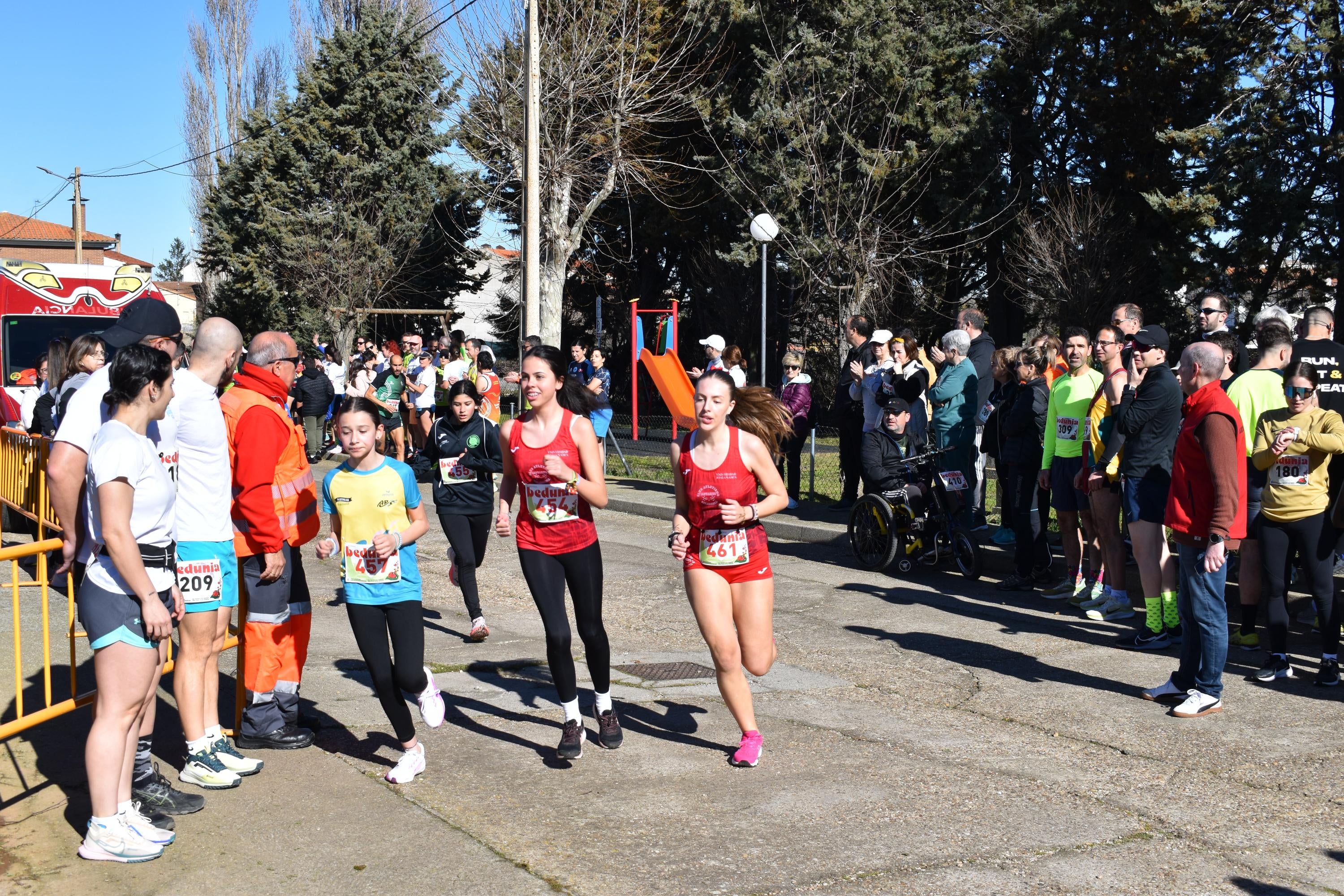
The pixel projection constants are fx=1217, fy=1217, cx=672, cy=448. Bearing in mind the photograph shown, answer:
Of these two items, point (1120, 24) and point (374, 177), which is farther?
point (374, 177)

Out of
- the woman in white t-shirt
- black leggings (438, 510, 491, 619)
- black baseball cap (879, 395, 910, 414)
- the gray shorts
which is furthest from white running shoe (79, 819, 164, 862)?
black baseball cap (879, 395, 910, 414)

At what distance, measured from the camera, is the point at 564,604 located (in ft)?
19.1

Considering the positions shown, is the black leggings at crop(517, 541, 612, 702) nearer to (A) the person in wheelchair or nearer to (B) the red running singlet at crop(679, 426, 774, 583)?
(B) the red running singlet at crop(679, 426, 774, 583)

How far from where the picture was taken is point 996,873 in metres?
4.33

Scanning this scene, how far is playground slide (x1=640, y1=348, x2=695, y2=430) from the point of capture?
16.1 metres

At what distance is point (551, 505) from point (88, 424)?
6.75 ft

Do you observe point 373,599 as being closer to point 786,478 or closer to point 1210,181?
point 786,478

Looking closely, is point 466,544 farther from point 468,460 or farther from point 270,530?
point 270,530

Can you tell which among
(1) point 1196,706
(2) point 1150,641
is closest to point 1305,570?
(2) point 1150,641

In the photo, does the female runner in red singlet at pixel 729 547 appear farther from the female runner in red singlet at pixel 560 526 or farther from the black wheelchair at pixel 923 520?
the black wheelchair at pixel 923 520

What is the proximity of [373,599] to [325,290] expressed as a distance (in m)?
36.6

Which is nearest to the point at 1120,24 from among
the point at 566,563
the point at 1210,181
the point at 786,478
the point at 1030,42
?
the point at 1030,42

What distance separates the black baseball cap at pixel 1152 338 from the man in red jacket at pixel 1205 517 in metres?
1.40

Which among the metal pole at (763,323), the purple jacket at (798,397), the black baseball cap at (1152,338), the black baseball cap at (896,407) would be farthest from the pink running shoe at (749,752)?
the metal pole at (763,323)
